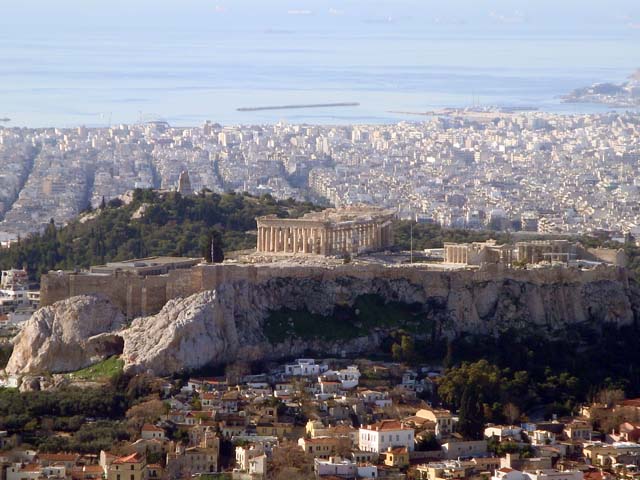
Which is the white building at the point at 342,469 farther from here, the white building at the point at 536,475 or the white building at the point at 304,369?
the white building at the point at 304,369

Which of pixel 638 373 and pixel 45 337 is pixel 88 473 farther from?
pixel 638 373

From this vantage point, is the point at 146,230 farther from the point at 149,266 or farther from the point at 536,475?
the point at 536,475

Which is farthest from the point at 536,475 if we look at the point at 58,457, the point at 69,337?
the point at 69,337

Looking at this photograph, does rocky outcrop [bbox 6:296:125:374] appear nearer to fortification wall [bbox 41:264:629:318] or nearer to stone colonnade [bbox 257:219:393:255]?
fortification wall [bbox 41:264:629:318]

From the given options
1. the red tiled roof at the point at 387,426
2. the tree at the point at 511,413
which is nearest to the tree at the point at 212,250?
the tree at the point at 511,413

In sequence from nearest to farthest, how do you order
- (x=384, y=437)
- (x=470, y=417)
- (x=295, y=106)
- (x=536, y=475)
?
(x=536, y=475)
(x=384, y=437)
(x=470, y=417)
(x=295, y=106)

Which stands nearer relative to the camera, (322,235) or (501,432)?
(501,432)
